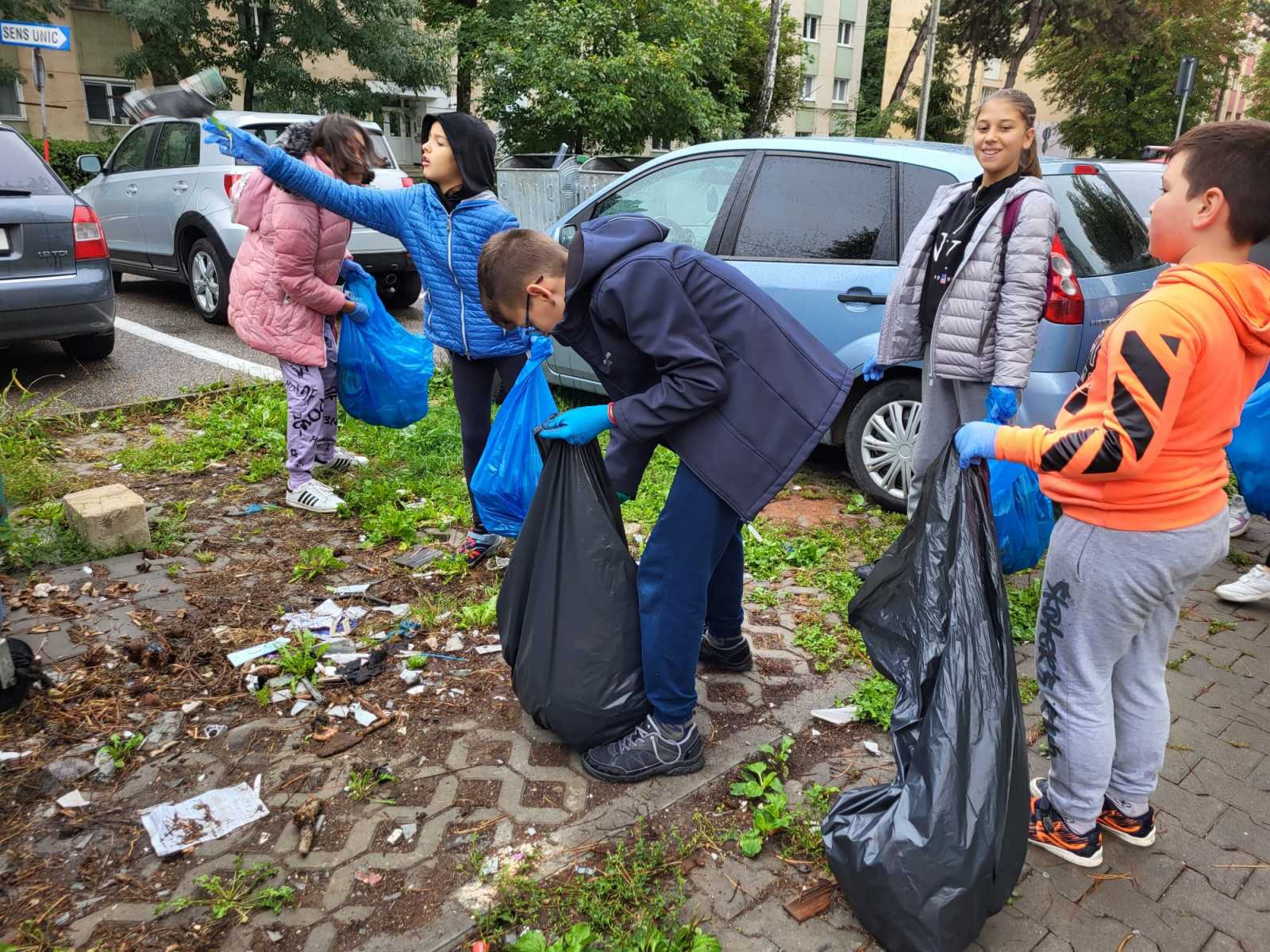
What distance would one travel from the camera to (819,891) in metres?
2.29

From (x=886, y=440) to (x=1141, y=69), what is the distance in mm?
31505

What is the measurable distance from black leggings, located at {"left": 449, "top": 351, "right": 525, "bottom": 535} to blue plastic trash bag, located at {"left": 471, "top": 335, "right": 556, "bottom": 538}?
50 cm

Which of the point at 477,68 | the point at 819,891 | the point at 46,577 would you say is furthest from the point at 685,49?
the point at 819,891

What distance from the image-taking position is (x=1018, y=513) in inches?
123

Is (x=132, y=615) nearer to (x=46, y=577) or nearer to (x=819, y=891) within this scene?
(x=46, y=577)

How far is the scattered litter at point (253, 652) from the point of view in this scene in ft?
10.5

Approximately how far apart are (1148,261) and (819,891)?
3351 mm

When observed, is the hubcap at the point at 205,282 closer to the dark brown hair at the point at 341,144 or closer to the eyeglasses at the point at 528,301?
the dark brown hair at the point at 341,144

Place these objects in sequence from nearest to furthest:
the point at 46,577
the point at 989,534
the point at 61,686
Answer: the point at 989,534
the point at 61,686
the point at 46,577

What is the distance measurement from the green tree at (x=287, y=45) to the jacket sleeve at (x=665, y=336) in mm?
17417

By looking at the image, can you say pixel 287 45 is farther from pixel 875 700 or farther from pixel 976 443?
pixel 976 443

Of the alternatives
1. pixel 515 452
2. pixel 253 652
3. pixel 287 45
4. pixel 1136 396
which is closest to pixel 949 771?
pixel 1136 396

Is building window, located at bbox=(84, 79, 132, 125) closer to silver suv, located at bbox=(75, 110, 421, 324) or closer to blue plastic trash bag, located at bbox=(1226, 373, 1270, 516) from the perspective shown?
silver suv, located at bbox=(75, 110, 421, 324)

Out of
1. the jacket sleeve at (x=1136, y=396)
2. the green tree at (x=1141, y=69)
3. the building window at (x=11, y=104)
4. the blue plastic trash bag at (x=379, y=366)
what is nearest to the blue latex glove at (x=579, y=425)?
the jacket sleeve at (x=1136, y=396)
